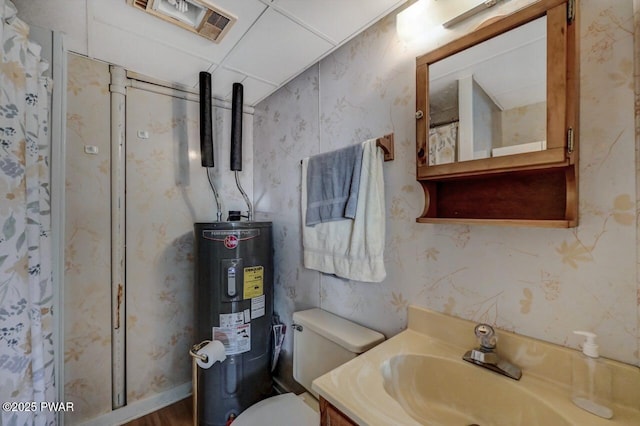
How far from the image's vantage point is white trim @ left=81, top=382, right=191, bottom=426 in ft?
4.93

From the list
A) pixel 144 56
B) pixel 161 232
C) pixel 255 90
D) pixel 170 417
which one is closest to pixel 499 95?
pixel 255 90

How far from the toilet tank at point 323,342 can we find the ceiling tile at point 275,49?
51.7 inches

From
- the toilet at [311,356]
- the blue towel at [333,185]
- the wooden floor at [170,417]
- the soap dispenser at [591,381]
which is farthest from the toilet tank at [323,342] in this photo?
the wooden floor at [170,417]

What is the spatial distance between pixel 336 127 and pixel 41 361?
147 centimetres

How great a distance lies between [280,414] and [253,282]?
2.06ft

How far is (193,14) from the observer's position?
1.12 meters

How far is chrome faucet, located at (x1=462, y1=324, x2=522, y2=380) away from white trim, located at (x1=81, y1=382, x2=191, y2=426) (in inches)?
69.7

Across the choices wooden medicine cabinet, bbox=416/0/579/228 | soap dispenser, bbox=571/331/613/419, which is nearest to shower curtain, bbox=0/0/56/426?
wooden medicine cabinet, bbox=416/0/579/228

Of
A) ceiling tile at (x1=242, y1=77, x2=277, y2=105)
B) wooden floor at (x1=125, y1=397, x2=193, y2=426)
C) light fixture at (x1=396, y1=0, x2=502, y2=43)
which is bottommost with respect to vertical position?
wooden floor at (x1=125, y1=397, x2=193, y2=426)

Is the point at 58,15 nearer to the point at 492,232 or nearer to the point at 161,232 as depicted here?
the point at 161,232

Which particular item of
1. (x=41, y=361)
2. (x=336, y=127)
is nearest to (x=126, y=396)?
(x=41, y=361)

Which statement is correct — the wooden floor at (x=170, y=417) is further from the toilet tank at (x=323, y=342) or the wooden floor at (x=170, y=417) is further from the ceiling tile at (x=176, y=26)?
the ceiling tile at (x=176, y=26)

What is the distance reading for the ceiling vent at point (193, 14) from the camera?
1.04m

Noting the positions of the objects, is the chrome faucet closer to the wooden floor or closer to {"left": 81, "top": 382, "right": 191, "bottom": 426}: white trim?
the wooden floor
